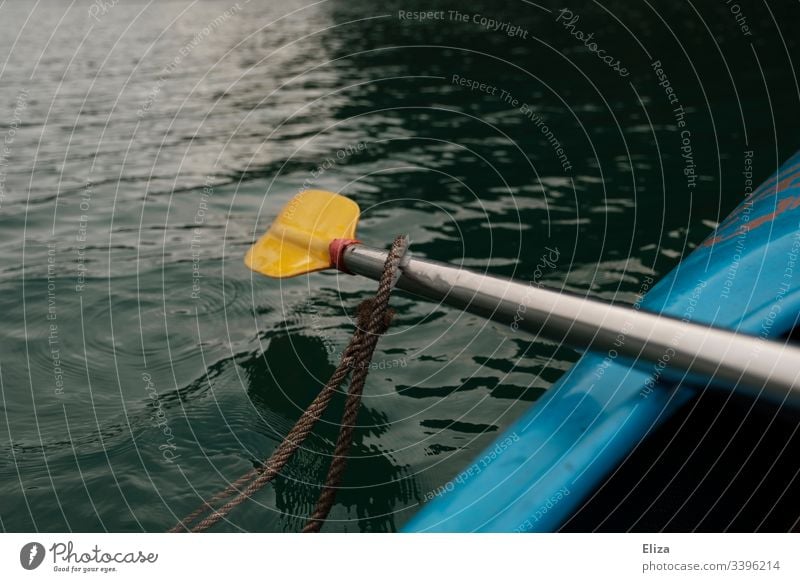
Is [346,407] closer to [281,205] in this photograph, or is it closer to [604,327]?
[604,327]

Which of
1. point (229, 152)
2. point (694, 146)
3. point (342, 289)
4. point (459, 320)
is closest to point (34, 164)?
point (229, 152)

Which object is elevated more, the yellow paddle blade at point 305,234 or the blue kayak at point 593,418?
the yellow paddle blade at point 305,234

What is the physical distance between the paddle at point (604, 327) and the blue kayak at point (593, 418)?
87 mm

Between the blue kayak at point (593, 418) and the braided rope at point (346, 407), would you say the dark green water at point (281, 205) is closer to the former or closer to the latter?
the braided rope at point (346, 407)

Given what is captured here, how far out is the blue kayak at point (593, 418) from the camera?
1.71 metres

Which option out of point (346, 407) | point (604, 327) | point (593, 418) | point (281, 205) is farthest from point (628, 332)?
point (281, 205)

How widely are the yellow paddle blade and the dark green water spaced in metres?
0.56

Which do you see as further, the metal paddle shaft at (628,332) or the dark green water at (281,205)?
the dark green water at (281,205)

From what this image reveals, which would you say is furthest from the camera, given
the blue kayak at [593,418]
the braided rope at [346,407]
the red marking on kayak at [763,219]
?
the red marking on kayak at [763,219]

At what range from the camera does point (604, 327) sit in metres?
1.77

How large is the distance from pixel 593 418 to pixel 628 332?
257mm

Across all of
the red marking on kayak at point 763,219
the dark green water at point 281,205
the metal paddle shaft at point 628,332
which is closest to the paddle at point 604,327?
the metal paddle shaft at point 628,332

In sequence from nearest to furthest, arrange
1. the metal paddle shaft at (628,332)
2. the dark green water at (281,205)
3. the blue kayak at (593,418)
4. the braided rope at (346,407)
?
the metal paddle shaft at (628,332), the blue kayak at (593,418), the braided rope at (346,407), the dark green water at (281,205)

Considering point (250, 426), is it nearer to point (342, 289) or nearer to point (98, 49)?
point (342, 289)
